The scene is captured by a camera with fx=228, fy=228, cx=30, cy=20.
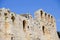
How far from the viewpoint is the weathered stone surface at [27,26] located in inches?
503

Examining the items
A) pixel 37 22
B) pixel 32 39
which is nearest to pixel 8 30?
pixel 32 39

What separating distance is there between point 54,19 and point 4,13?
700 cm

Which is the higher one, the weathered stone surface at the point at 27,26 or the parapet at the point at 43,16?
the parapet at the point at 43,16

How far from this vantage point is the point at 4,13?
1287 centimetres

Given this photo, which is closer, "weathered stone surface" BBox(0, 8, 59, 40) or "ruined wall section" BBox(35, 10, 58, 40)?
"weathered stone surface" BBox(0, 8, 59, 40)

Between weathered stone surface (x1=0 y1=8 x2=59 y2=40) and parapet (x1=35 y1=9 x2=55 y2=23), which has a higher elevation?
parapet (x1=35 y1=9 x2=55 y2=23)

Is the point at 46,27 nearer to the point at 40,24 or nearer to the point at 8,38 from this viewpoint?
the point at 40,24

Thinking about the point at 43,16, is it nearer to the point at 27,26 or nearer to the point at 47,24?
the point at 47,24

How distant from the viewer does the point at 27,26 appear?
48.5ft

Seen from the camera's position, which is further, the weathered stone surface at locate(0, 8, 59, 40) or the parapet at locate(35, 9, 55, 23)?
the parapet at locate(35, 9, 55, 23)

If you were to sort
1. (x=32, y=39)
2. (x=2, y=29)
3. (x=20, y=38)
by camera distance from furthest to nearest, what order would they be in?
(x=32, y=39) → (x=20, y=38) → (x=2, y=29)

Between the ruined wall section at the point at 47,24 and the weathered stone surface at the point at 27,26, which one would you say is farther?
the ruined wall section at the point at 47,24

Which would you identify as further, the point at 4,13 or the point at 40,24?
the point at 40,24

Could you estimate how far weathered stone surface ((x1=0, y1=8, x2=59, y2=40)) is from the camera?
12781 mm
